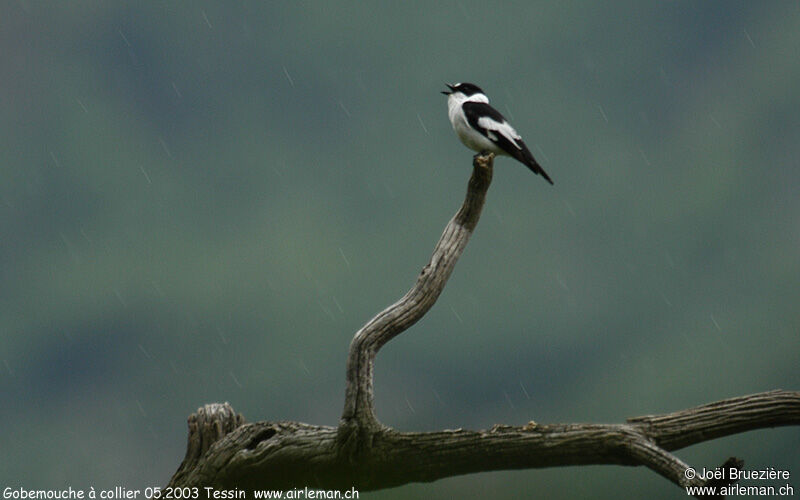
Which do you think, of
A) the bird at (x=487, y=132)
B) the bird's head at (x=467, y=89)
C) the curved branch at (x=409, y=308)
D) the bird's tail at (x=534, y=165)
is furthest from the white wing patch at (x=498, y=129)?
the curved branch at (x=409, y=308)

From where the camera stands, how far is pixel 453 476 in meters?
6.94

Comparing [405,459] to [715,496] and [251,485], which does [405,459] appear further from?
[715,496]

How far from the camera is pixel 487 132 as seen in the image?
967cm

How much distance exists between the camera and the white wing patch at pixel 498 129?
9594 mm

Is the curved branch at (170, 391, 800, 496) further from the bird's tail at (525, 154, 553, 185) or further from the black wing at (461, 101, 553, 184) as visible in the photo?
the bird's tail at (525, 154, 553, 185)

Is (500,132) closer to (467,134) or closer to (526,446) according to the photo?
(467,134)

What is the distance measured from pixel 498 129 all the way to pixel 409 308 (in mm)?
3256

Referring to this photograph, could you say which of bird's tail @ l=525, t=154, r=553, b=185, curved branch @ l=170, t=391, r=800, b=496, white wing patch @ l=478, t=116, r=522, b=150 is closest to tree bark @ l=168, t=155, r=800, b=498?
curved branch @ l=170, t=391, r=800, b=496

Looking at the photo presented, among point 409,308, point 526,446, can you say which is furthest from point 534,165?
point 526,446

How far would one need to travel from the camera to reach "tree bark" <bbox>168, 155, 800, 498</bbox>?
21.1 ft

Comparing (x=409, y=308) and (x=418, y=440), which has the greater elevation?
(x=409, y=308)

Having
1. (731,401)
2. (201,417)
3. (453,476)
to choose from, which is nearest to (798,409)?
(731,401)

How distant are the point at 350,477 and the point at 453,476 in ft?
3.02

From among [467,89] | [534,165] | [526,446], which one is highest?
[467,89]
